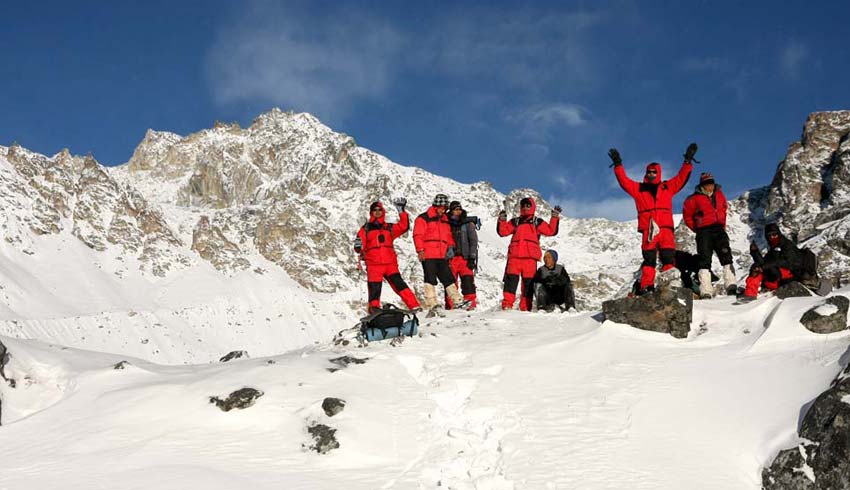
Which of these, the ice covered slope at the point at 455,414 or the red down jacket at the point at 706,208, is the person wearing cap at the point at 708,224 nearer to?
the red down jacket at the point at 706,208

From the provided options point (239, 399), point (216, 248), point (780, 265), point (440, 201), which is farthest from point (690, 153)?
point (216, 248)

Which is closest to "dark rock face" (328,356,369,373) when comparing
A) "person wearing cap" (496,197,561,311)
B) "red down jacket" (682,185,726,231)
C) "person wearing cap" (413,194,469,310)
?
"person wearing cap" (413,194,469,310)

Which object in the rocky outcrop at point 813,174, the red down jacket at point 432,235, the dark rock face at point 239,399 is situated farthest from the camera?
the rocky outcrop at point 813,174

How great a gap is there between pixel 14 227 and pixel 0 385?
330 feet

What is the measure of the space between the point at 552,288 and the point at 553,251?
84cm

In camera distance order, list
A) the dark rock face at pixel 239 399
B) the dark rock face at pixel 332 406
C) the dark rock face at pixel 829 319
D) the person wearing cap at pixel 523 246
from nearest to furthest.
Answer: the dark rock face at pixel 332 406, the dark rock face at pixel 239 399, the dark rock face at pixel 829 319, the person wearing cap at pixel 523 246

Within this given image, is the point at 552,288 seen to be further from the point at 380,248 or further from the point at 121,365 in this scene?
the point at 121,365

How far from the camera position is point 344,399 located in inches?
347

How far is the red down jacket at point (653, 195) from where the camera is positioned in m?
12.0

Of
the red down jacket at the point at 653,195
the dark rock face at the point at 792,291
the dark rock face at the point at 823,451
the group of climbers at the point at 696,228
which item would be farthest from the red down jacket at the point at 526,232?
the dark rock face at the point at 823,451

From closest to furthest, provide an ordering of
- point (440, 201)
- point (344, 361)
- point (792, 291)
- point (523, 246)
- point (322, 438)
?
point (322, 438) → point (344, 361) → point (792, 291) → point (523, 246) → point (440, 201)

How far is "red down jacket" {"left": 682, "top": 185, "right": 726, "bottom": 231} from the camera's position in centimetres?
1216

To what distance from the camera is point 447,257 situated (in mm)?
15289

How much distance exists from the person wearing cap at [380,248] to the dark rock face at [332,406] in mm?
5774
